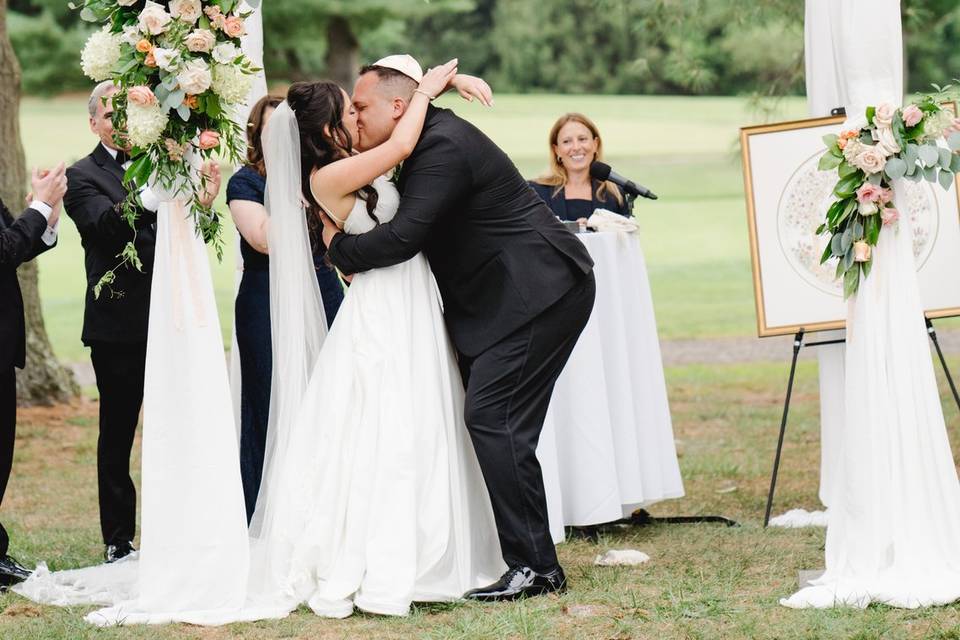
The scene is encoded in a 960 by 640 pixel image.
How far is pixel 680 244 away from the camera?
1097 inches

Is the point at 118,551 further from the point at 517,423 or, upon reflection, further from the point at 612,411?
the point at 612,411

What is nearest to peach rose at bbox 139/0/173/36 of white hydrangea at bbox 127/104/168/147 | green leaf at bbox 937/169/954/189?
white hydrangea at bbox 127/104/168/147

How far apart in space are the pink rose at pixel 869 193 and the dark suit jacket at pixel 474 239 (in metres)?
1.11

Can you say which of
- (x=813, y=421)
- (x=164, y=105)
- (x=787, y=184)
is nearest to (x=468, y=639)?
(x=164, y=105)

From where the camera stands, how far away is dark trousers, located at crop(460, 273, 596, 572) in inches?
202

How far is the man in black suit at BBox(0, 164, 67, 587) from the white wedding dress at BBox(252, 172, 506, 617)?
1.23 m

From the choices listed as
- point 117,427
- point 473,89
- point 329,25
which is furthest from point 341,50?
point 473,89

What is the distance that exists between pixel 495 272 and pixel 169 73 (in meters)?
1.47

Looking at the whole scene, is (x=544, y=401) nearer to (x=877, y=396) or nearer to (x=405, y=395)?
(x=405, y=395)

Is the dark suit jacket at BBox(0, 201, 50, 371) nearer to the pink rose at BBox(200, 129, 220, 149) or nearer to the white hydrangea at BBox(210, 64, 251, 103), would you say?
the pink rose at BBox(200, 129, 220, 149)

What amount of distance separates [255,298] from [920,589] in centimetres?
324

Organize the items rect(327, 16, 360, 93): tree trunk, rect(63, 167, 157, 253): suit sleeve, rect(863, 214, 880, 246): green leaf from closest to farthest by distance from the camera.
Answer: rect(863, 214, 880, 246): green leaf → rect(63, 167, 157, 253): suit sleeve → rect(327, 16, 360, 93): tree trunk

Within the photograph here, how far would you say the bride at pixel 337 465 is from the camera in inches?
199

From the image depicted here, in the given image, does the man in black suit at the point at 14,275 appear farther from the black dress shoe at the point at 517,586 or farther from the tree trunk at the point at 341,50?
the tree trunk at the point at 341,50
